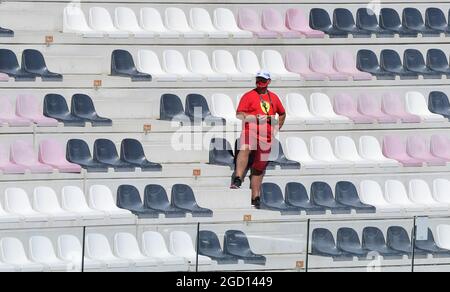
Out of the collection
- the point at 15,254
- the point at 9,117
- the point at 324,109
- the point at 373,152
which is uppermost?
the point at 324,109

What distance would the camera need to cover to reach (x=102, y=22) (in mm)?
20625

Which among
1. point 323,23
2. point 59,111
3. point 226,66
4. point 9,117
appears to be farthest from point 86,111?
point 323,23

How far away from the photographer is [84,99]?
1945cm

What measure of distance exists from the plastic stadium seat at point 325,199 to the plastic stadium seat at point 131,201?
6.72 ft

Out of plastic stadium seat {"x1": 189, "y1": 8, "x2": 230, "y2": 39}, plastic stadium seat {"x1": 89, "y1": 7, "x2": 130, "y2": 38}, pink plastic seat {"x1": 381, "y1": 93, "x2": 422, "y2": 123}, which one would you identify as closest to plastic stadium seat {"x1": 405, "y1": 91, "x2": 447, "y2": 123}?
pink plastic seat {"x1": 381, "y1": 93, "x2": 422, "y2": 123}

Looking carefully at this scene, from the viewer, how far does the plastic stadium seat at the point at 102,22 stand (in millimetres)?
20516

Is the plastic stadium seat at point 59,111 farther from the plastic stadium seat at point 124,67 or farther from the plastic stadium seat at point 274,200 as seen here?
the plastic stadium seat at point 274,200

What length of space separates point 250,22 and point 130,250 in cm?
494

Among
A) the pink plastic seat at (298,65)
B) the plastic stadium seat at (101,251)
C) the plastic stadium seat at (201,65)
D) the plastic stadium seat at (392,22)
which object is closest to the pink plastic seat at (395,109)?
the pink plastic seat at (298,65)

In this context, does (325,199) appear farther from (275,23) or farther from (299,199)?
(275,23)
